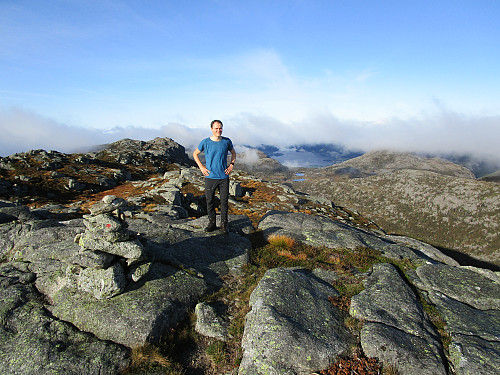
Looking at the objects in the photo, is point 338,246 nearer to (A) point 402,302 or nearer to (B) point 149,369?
(A) point 402,302

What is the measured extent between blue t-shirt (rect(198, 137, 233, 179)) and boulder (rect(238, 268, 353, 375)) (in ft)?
21.0

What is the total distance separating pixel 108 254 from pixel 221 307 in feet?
17.6

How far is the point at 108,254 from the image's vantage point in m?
10.5

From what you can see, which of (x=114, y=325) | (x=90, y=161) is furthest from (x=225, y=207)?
(x=90, y=161)

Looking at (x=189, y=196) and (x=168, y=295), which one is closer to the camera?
(x=168, y=295)

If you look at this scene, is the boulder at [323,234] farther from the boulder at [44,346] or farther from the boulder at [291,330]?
the boulder at [44,346]

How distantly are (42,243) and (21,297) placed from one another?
5335mm

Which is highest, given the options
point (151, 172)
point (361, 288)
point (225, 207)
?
point (225, 207)

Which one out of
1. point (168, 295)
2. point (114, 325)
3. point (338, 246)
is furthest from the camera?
point (338, 246)

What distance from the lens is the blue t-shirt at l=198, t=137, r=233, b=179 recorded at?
1347cm

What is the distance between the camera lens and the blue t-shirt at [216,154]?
13469mm

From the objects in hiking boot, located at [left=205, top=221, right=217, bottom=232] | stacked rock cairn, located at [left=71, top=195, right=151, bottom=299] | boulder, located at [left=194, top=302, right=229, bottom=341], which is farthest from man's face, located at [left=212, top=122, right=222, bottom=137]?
boulder, located at [left=194, top=302, right=229, bottom=341]

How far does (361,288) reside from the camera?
1150cm

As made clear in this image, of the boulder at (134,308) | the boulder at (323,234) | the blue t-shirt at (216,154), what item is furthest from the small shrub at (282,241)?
the boulder at (134,308)
